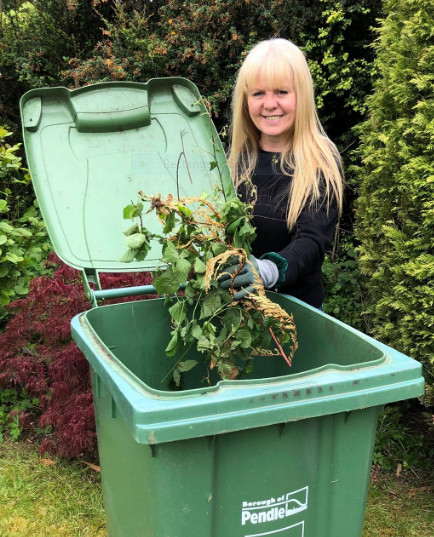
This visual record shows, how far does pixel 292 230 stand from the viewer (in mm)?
2152

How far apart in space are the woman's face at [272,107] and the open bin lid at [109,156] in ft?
0.69

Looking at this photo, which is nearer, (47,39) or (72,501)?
(72,501)

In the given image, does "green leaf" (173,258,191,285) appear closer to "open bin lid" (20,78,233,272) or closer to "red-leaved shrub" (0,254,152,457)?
"open bin lid" (20,78,233,272)

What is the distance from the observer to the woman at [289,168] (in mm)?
2055

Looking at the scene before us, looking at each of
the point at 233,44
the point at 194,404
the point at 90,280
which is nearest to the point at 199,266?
the point at 194,404

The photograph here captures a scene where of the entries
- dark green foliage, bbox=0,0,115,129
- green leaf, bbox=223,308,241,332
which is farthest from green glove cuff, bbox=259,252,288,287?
dark green foliage, bbox=0,0,115,129

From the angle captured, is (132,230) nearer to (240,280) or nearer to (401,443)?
(240,280)

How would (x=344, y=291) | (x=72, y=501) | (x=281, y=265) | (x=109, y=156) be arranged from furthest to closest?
(x=344, y=291), (x=72, y=501), (x=109, y=156), (x=281, y=265)

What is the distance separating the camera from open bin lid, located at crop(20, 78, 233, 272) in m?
2.12

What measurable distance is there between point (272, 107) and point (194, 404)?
4.54 feet

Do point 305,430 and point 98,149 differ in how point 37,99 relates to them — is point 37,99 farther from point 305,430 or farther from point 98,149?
point 305,430

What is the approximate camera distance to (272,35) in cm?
403

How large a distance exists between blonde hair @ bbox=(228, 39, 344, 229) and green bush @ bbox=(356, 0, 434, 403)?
0.57 m

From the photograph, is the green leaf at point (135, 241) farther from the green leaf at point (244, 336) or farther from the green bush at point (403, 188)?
the green bush at point (403, 188)
